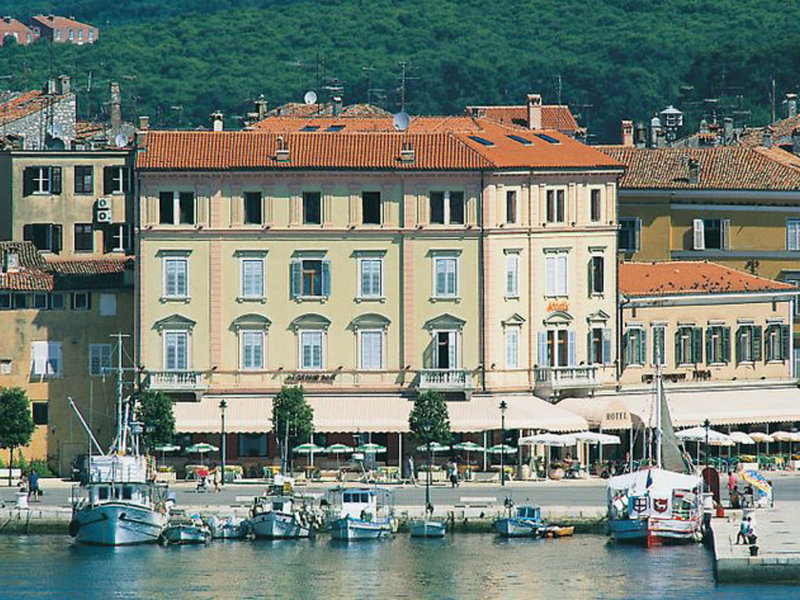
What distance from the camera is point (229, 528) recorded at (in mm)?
119312

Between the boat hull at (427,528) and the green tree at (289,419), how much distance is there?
11.4 meters

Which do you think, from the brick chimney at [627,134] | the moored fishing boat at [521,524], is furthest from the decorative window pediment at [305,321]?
the brick chimney at [627,134]

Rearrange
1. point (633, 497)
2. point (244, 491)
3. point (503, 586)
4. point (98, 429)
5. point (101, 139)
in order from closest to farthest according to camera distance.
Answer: point (503, 586) < point (633, 497) < point (244, 491) < point (98, 429) < point (101, 139)

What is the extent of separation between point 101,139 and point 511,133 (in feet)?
85.5

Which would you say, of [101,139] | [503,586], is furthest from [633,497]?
[101,139]

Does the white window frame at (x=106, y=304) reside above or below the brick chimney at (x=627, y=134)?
below

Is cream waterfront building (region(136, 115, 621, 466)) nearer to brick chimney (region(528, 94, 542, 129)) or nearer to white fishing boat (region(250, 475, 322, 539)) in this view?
white fishing boat (region(250, 475, 322, 539))

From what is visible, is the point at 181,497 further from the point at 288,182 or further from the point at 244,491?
the point at 288,182

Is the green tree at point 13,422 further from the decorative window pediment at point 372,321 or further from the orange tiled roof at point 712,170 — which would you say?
the orange tiled roof at point 712,170

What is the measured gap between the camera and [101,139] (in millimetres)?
161375

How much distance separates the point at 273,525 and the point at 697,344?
89.2ft

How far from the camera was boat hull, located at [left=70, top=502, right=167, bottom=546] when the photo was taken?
4692 inches

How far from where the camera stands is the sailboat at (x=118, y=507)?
391 ft

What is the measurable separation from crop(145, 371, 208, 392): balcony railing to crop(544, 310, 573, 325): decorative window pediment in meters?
13.0
